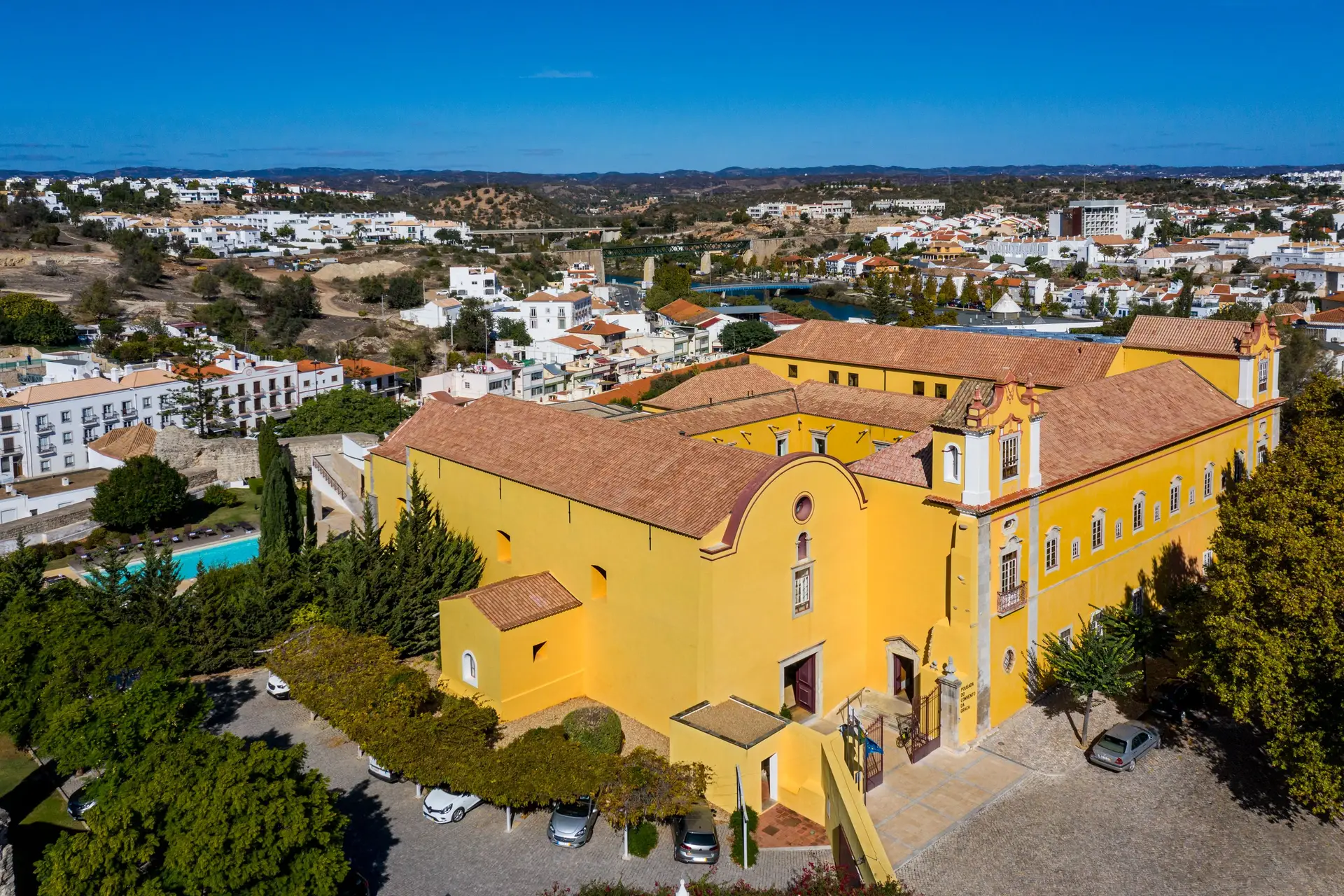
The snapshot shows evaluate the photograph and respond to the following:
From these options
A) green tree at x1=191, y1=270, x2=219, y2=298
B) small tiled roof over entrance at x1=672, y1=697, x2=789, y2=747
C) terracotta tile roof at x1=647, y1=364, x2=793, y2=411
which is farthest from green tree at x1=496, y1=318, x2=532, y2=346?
small tiled roof over entrance at x1=672, y1=697, x2=789, y2=747

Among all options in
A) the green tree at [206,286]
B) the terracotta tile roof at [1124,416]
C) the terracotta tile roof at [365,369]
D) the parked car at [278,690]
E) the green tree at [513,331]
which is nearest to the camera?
the terracotta tile roof at [1124,416]

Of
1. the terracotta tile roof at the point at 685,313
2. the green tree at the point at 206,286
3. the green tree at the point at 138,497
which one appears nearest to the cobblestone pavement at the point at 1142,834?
the green tree at the point at 138,497

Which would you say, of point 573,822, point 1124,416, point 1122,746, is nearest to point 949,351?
point 1124,416

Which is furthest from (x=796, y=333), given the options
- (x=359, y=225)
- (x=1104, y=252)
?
(x=359, y=225)

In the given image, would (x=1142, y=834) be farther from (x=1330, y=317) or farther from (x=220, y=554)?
(x=1330, y=317)

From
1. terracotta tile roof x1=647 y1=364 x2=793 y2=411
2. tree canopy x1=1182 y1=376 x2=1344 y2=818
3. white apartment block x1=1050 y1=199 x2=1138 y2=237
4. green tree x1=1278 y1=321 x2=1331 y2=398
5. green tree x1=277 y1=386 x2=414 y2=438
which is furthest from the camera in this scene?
white apartment block x1=1050 y1=199 x2=1138 y2=237

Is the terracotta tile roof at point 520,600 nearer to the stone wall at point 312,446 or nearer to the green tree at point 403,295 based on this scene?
the stone wall at point 312,446

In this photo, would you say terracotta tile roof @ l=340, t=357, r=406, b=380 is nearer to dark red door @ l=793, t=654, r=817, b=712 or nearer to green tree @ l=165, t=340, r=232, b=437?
green tree @ l=165, t=340, r=232, b=437

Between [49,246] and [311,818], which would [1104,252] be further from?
[311,818]
